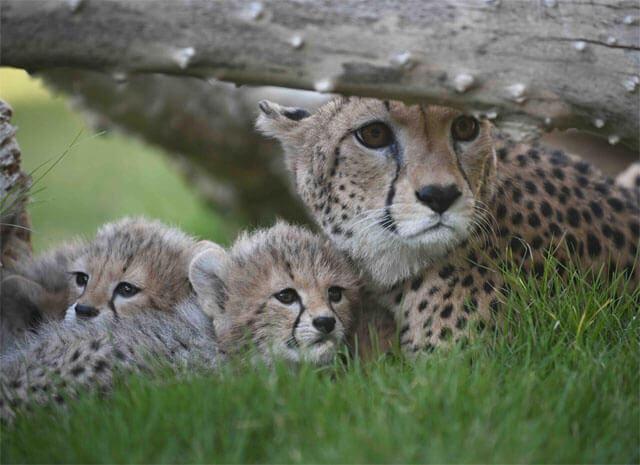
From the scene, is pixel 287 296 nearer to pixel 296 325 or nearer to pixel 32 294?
pixel 296 325

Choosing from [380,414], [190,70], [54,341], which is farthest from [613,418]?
[54,341]

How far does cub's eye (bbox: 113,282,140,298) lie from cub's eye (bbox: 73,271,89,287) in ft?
0.47

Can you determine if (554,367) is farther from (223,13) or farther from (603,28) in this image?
(223,13)

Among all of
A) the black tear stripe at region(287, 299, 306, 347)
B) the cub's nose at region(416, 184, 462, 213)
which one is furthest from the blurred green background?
the cub's nose at region(416, 184, 462, 213)

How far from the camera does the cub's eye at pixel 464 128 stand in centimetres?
355

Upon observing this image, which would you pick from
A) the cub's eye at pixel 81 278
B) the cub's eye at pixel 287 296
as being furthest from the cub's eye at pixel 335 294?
the cub's eye at pixel 81 278

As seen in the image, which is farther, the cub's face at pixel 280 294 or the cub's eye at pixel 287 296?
the cub's eye at pixel 287 296

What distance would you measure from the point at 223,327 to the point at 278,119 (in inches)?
35.8

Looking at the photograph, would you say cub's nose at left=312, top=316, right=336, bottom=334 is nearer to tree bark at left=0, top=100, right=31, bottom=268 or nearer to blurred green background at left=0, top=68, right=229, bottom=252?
tree bark at left=0, top=100, right=31, bottom=268

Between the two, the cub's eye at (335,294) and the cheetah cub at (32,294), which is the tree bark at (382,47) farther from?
the cheetah cub at (32,294)

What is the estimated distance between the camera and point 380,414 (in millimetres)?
2678

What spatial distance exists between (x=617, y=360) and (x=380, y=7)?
1.27 metres

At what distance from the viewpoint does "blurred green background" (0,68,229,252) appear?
7.75m

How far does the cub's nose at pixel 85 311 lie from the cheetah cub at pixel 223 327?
0.08m
